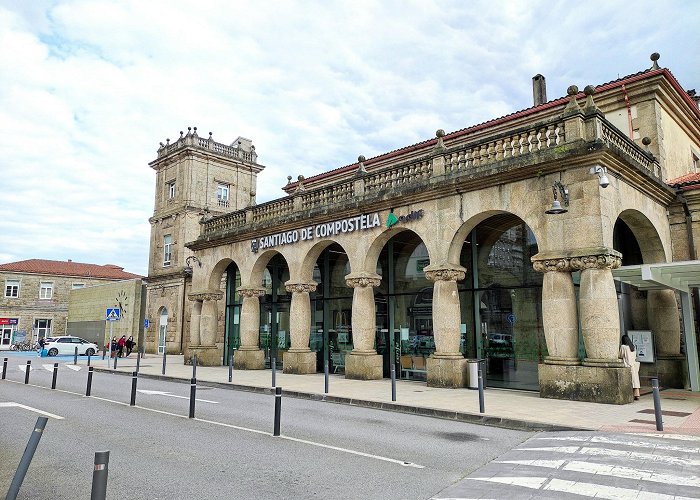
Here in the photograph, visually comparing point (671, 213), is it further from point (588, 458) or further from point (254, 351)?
point (254, 351)

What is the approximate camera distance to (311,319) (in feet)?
71.0

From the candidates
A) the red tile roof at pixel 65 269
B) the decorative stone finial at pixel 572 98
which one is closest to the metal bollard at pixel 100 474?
the decorative stone finial at pixel 572 98

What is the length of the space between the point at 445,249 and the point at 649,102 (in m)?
8.49

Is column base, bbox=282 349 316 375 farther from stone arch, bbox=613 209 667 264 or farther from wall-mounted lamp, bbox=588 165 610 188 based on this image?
wall-mounted lamp, bbox=588 165 610 188

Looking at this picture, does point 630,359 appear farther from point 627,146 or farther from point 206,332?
point 206,332

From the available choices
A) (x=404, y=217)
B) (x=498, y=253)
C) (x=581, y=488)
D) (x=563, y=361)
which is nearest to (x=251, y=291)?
(x=404, y=217)

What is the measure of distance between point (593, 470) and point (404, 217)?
10.7 metres

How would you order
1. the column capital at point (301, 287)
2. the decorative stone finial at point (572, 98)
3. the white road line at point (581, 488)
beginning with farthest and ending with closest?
the column capital at point (301, 287)
the decorative stone finial at point (572, 98)
the white road line at point (581, 488)

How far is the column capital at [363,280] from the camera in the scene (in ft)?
56.7

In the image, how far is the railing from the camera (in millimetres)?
13211

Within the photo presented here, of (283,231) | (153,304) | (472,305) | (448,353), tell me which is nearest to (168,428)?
(448,353)

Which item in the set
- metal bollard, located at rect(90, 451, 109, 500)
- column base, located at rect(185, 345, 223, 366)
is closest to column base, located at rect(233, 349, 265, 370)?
column base, located at rect(185, 345, 223, 366)

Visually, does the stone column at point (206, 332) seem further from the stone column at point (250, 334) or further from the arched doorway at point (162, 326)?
the arched doorway at point (162, 326)

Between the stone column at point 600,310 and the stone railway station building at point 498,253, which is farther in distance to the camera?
the stone railway station building at point 498,253
